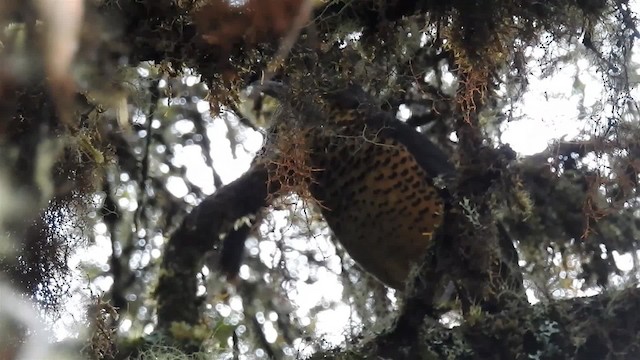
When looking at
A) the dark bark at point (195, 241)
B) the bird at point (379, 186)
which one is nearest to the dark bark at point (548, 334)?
the bird at point (379, 186)

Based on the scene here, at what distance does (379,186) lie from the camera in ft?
3.89

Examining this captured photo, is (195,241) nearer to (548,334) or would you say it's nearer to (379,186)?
(379,186)

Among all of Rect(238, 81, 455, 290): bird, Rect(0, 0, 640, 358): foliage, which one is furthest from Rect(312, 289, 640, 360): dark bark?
Rect(238, 81, 455, 290): bird

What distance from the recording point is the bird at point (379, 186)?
44.5 inches

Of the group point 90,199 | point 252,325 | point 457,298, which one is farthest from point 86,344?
point 252,325

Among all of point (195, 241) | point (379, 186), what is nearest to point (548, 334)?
point (379, 186)

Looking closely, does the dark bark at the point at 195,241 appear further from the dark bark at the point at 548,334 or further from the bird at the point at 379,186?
the dark bark at the point at 548,334

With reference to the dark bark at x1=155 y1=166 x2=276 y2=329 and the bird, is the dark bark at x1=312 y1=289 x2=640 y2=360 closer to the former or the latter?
the bird

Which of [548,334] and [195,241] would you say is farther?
[195,241]

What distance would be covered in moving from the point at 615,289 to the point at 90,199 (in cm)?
63

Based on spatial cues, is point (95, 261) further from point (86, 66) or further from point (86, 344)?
point (86, 66)

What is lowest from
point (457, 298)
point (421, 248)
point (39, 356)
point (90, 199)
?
point (39, 356)

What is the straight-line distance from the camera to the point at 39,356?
583mm

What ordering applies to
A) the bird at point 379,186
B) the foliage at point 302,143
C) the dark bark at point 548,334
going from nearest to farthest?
the foliage at point 302,143, the dark bark at point 548,334, the bird at point 379,186
